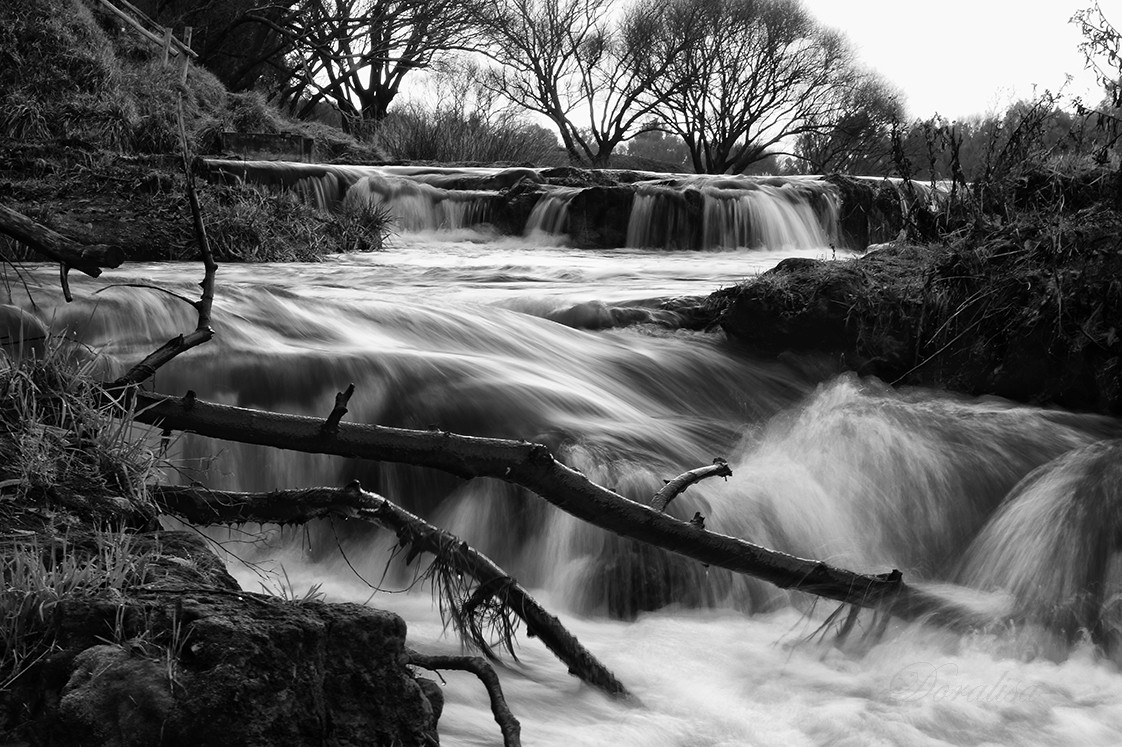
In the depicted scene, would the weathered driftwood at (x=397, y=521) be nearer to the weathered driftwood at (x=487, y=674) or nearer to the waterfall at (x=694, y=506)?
the waterfall at (x=694, y=506)

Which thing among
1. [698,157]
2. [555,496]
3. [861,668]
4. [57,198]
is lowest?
[861,668]

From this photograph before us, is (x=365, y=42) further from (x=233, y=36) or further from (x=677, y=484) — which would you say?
(x=677, y=484)

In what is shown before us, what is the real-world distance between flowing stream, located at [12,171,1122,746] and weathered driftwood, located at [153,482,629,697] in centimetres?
13

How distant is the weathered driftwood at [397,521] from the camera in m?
2.68

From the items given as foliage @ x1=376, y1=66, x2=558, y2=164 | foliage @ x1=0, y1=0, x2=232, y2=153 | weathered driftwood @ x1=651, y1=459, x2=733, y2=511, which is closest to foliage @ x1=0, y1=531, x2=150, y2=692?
weathered driftwood @ x1=651, y1=459, x2=733, y2=511

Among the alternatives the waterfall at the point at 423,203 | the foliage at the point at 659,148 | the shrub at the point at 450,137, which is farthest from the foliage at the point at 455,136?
the foliage at the point at 659,148

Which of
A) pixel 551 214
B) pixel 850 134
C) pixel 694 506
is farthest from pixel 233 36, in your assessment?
pixel 694 506

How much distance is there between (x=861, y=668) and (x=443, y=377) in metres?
2.45

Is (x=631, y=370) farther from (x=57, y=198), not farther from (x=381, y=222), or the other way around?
(x=381, y=222)

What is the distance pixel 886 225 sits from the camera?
1386 centimetres

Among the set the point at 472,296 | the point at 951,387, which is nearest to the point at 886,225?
the point at 472,296

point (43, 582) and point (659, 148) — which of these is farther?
point (659, 148)

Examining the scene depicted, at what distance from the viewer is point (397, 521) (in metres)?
2.71

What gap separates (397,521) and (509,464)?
320 mm
